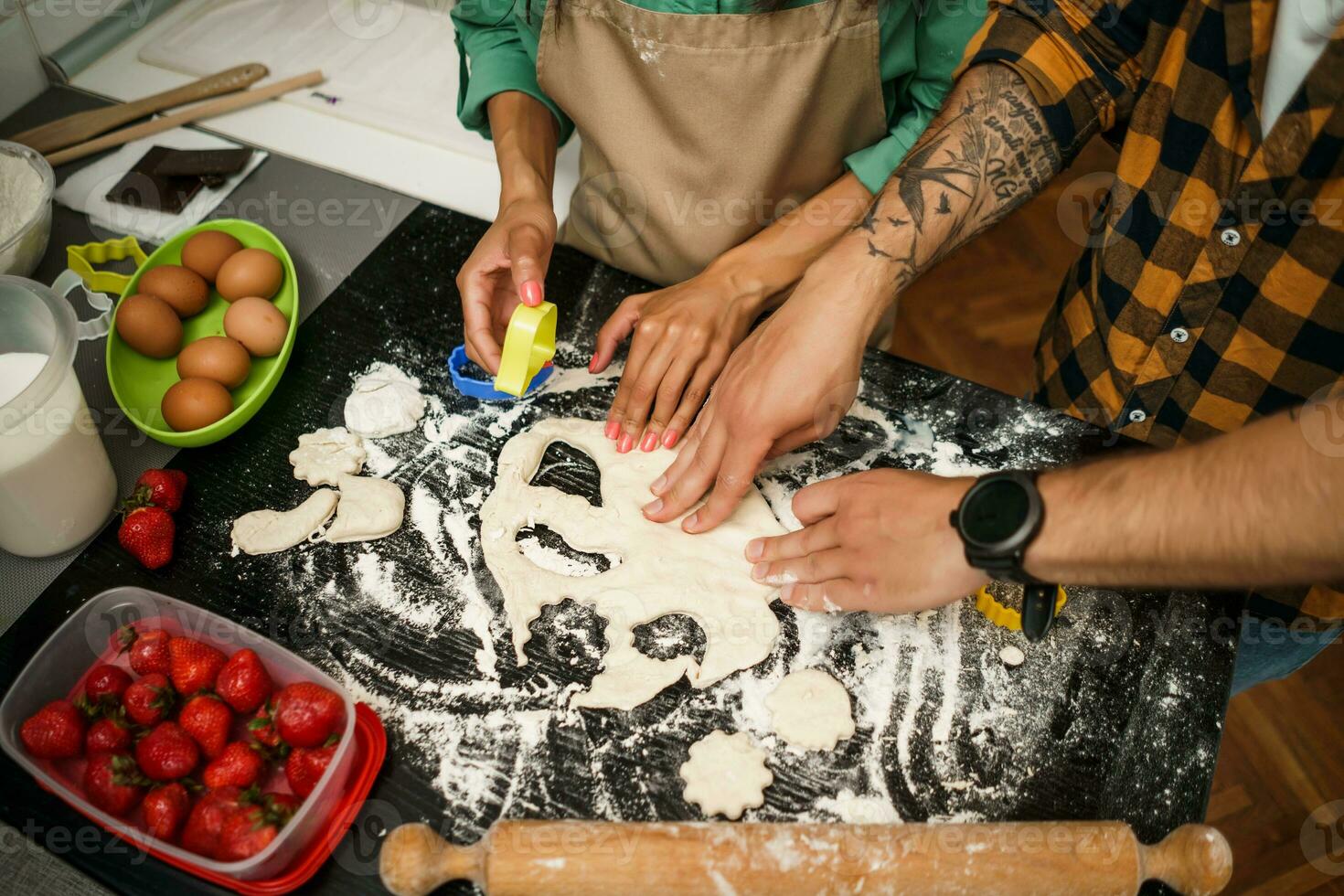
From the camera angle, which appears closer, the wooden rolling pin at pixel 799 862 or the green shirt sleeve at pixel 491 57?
the wooden rolling pin at pixel 799 862

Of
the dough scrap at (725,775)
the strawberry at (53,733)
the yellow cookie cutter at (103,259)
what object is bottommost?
the dough scrap at (725,775)

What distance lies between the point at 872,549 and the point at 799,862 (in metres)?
0.36

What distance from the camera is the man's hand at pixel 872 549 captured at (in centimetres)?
104

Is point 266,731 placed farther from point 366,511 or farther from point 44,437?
point 44,437

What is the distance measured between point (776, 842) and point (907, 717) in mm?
262

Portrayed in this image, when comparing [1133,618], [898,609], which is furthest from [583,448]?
[1133,618]

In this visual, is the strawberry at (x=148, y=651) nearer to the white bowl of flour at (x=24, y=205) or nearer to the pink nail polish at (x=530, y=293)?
the pink nail polish at (x=530, y=293)

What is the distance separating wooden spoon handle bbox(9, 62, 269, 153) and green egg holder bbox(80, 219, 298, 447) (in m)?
0.32

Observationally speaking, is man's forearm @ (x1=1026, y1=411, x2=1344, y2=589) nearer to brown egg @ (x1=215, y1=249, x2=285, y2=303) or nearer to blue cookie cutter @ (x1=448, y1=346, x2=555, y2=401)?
blue cookie cutter @ (x1=448, y1=346, x2=555, y2=401)

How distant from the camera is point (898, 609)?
1071 millimetres

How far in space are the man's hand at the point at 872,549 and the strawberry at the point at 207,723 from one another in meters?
0.66

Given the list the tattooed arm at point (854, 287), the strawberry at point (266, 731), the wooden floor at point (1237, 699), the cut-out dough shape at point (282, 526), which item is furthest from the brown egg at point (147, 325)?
the wooden floor at point (1237, 699)

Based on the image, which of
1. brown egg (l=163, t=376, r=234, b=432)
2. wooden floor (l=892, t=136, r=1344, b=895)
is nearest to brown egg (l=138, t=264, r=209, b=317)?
brown egg (l=163, t=376, r=234, b=432)

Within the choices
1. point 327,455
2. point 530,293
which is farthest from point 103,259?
point 530,293
